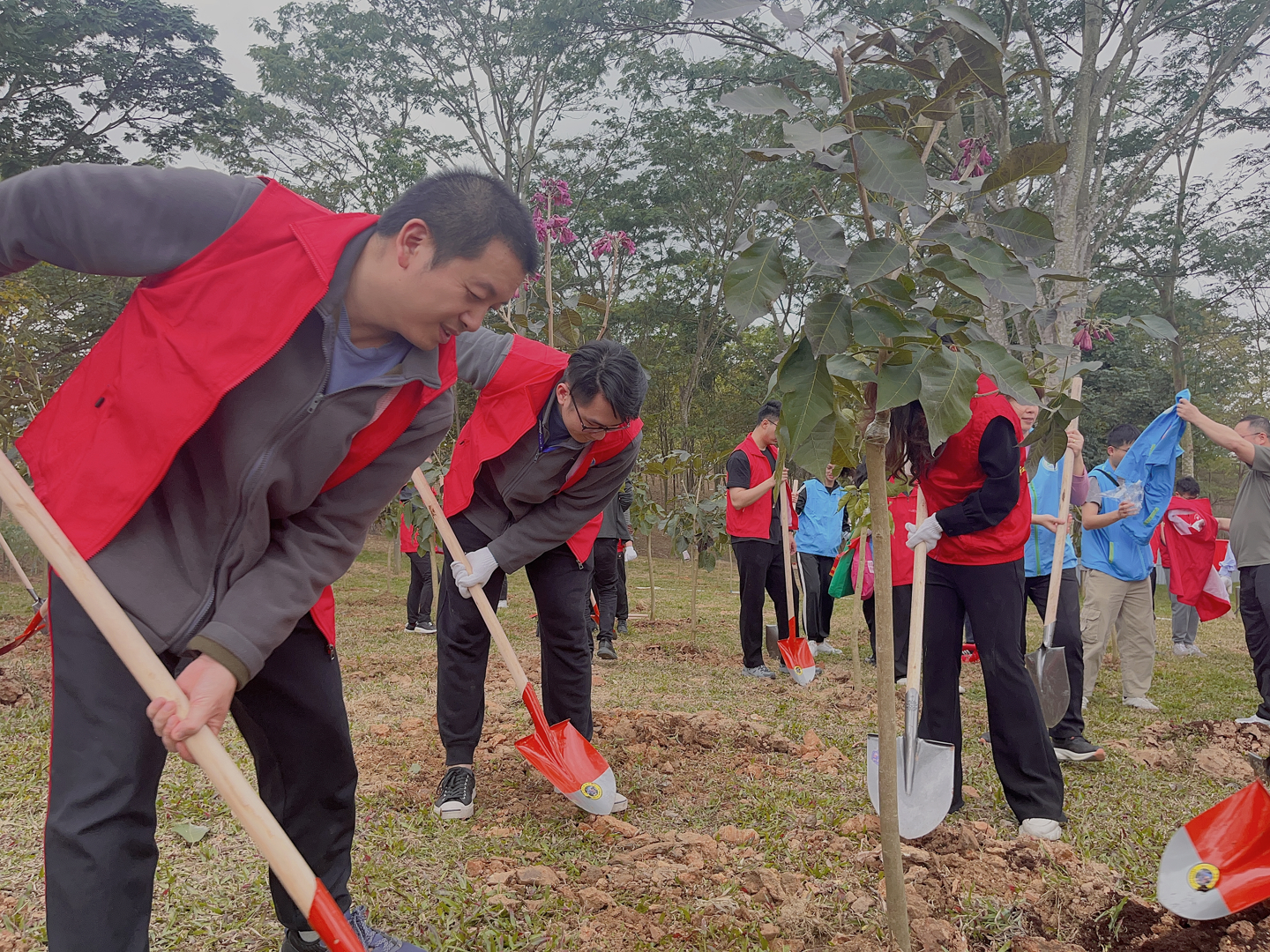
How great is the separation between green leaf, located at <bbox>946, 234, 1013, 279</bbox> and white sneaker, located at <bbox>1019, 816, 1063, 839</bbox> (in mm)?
2135

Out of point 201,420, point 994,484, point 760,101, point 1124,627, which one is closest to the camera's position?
point 201,420

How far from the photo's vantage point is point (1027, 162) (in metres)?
1.66

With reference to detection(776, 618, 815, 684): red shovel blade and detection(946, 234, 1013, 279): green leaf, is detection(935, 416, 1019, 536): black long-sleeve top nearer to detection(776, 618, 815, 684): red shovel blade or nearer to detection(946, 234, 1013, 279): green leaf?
detection(946, 234, 1013, 279): green leaf

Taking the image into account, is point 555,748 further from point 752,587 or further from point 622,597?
point 622,597

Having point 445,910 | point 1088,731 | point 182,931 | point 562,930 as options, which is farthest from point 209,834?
point 1088,731

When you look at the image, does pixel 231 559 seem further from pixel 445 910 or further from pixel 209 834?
pixel 209 834

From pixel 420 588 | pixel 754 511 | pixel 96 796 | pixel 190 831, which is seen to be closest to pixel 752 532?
pixel 754 511

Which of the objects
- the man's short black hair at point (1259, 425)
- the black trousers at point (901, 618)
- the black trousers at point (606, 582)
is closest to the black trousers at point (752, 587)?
the black trousers at point (901, 618)

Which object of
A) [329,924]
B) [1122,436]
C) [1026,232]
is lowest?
[329,924]

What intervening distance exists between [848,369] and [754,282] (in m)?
0.27

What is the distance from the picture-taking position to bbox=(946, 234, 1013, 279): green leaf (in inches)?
63.8

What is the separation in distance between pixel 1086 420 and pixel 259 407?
2071 cm

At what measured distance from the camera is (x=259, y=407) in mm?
1611

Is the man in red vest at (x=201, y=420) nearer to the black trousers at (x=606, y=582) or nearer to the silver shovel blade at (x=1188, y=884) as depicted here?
the silver shovel blade at (x=1188, y=884)
